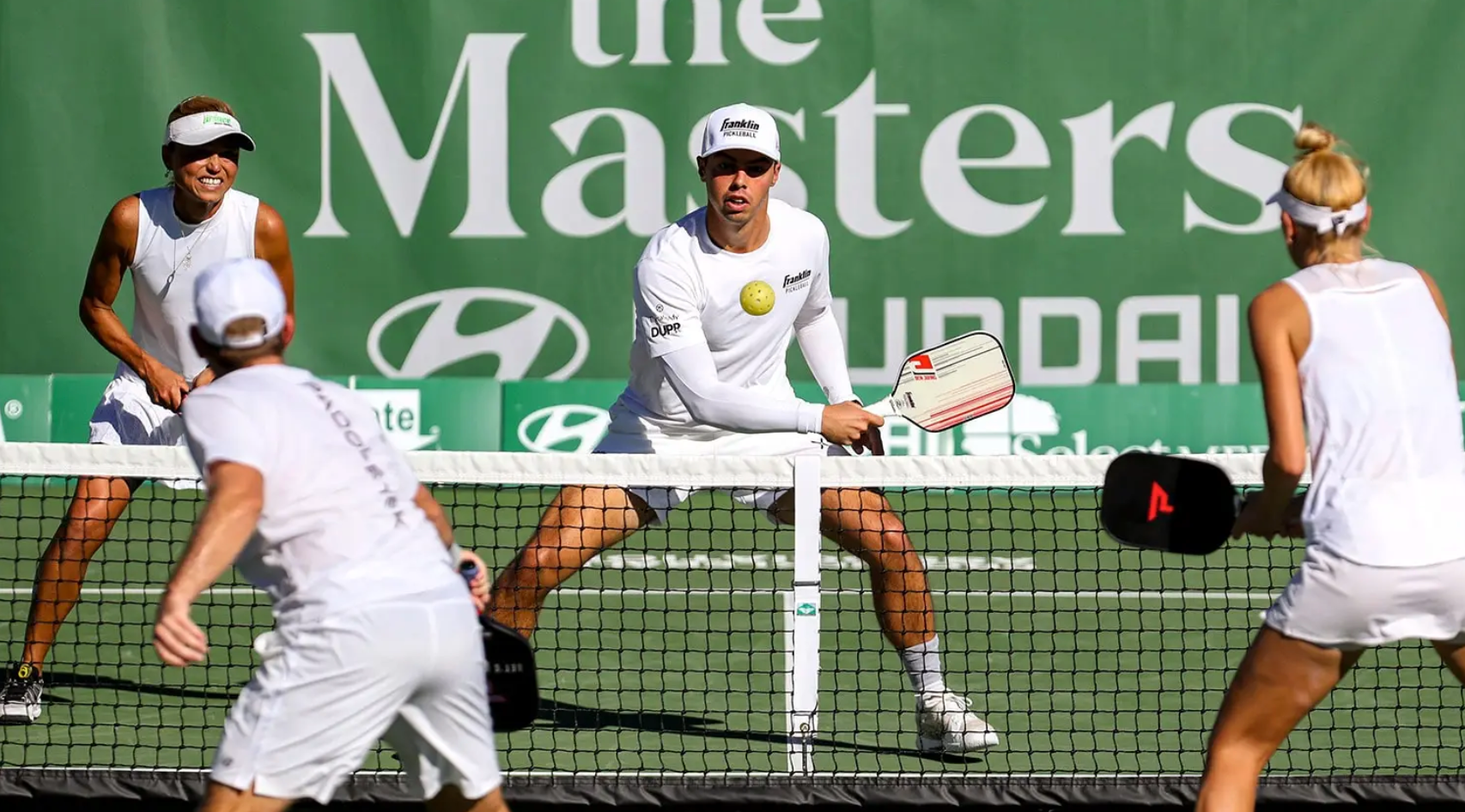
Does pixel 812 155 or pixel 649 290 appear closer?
pixel 649 290

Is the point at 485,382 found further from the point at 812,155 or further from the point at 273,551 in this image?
the point at 273,551

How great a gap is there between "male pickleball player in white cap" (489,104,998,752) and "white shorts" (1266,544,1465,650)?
5.07 feet

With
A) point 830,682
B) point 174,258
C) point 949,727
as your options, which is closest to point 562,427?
point 830,682

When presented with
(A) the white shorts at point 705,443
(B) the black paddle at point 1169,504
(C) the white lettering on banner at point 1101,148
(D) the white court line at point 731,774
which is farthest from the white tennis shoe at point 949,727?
(C) the white lettering on banner at point 1101,148

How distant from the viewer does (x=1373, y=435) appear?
11.0 feet

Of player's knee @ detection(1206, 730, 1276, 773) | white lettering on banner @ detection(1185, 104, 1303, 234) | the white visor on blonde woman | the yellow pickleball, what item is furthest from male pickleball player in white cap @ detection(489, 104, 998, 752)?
white lettering on banner @ detection(1185, 104, 1303, 234)

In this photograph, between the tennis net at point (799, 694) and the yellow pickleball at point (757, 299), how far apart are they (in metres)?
0.48

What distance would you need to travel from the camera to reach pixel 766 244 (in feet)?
16.8

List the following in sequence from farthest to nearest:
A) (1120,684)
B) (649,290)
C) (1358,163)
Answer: (1120,684)
(649,290)
(1358,163)

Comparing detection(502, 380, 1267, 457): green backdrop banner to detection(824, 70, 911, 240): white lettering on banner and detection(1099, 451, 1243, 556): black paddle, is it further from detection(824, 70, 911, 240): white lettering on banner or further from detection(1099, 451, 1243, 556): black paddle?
detection(1099, 451, 1243, 556): black paddle

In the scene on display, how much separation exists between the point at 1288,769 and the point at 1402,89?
637cm

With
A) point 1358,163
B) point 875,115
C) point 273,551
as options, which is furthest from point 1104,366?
point 273,551

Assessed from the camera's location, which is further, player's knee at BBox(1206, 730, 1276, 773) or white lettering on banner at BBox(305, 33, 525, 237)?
white lettering on banner at BBox(305, 33, 525, 237)

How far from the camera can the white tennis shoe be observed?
191 inches
